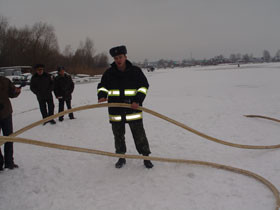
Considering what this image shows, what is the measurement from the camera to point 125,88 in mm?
3145

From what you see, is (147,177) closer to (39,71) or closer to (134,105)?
(134,105)

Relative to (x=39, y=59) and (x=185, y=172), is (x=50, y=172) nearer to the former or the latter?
(x=185, y=172)

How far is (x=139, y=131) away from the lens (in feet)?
10.6

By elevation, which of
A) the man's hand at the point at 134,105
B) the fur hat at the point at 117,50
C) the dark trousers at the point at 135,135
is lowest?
the dark trousers at the point at 135,135

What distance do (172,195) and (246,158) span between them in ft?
5.80

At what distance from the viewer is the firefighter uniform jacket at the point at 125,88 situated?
312 centimetres

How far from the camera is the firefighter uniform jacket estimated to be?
10.3 feet

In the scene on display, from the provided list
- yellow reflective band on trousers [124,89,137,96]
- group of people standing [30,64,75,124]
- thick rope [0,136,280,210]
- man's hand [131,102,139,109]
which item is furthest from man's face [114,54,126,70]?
group of people standing [30,64,75,124]

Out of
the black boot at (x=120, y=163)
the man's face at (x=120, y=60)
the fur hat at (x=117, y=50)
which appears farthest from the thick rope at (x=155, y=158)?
the fur hat at (x=117, y=50)

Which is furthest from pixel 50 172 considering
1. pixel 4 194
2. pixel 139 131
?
pixel 139 131

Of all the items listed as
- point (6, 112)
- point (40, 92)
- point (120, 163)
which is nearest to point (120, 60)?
point (120, 163)

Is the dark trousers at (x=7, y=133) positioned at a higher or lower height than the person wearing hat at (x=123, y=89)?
lower

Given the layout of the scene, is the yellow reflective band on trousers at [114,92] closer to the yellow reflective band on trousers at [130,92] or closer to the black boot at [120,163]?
the yellow reflective band on trousers at [130,92]

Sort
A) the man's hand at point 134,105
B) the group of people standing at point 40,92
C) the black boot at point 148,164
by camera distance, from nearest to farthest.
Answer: the man's hand at point 134,105
the group of people standing at point 40,92
the black boot at point 148,164
